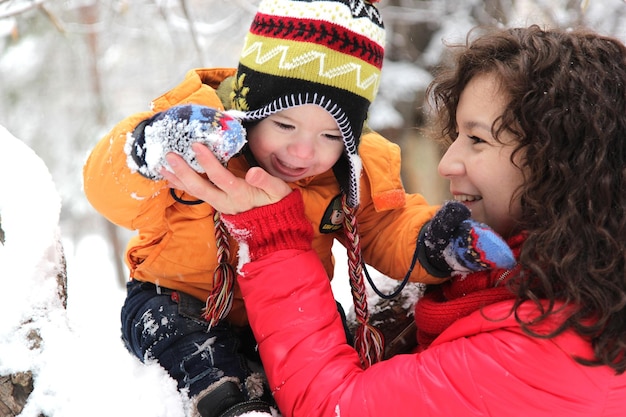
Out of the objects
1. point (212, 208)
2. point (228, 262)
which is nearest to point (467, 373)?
point (228, 262)

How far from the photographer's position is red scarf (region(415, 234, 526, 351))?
5.21 feet

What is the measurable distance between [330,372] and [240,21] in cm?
808

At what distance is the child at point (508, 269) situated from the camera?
4.46 ft

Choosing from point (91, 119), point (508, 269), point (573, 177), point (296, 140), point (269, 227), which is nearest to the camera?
point (573, 177)

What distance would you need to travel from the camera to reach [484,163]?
164 centimetres

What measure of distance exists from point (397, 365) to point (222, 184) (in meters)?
0.68

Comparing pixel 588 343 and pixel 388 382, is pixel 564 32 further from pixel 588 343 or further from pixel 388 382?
pixel 388 382

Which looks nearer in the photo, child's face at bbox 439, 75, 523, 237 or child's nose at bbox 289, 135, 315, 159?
child's face at bbox 439, 75, 523, 237

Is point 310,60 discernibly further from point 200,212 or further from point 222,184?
point 200,212

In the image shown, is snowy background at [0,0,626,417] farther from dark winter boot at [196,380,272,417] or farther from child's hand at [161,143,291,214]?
child's hand at [161,143,291,214]

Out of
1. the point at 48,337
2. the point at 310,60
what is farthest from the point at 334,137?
the point at 48,337

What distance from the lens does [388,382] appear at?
4.87 feet

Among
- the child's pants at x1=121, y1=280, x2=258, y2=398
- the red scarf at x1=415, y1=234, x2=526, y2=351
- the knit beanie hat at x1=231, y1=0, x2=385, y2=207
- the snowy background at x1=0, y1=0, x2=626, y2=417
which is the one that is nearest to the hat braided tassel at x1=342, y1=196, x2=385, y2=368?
the red scarf at x1=415, y1=234, x2=526, y2=351

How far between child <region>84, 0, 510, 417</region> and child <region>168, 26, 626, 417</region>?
0.14 m
